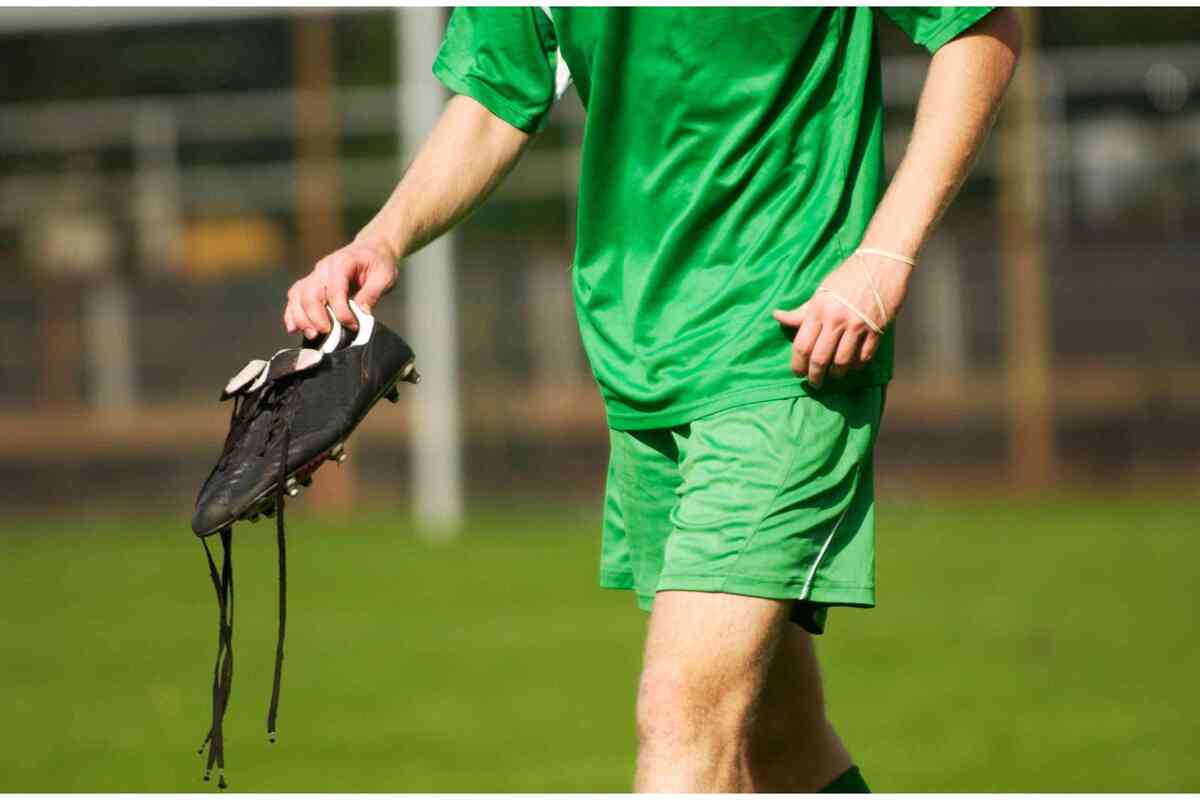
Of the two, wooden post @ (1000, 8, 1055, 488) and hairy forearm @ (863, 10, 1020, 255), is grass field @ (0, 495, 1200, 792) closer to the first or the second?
wooden post @ (1000, 8, 1055, 488)

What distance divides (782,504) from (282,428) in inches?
30.9

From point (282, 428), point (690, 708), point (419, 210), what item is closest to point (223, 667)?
point (282, 428)

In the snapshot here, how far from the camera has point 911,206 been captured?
269 centimetres

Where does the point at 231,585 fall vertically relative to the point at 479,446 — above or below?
above

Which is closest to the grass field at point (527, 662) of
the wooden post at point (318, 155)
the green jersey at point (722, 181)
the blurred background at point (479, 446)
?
the blurred background at point (479, 446)

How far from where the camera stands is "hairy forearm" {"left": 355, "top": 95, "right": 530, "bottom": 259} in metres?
3.09

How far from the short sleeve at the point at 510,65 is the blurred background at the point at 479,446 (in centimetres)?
242

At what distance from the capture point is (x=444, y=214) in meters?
3.15

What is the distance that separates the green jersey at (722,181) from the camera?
2805 millimetres

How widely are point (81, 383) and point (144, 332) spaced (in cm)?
59

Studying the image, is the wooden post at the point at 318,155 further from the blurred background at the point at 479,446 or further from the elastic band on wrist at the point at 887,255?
the elastic band on wrist at the point at 887,255

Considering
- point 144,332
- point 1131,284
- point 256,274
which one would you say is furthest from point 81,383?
point 1131,284

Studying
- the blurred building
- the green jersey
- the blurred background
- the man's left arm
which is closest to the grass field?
the blurred background

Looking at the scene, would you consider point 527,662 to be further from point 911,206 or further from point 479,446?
point 479,446
